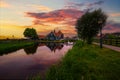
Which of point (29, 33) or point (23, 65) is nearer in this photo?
point (23, 65)

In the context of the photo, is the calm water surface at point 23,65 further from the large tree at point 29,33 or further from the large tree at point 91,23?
the large tree at point 29,33

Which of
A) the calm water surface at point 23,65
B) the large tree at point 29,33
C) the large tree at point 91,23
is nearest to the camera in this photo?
the calm water surface at point 23,65

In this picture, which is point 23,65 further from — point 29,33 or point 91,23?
point 29,33

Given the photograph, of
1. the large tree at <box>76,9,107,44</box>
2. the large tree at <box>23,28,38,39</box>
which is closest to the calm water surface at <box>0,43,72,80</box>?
the large tree at <box>76,9,107,44</box>

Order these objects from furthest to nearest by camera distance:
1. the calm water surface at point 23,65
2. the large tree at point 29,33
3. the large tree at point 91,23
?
1. the large tree at point 29,33
2. the large tree at point 91,23
3. the calm water surface at point 23,65

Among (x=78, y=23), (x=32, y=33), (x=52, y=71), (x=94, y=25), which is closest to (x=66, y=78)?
(x=52, y=71)

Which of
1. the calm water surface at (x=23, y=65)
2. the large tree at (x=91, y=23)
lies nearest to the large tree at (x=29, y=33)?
the large tree at (x=91, y=23)

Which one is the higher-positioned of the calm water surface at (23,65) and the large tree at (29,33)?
the large tree at (29,33)

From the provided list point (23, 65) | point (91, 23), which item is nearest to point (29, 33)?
point (91, 23)

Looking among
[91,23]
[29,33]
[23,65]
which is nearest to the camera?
[23,65]

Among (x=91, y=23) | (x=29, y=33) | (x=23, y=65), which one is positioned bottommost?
(x=23, y=65)

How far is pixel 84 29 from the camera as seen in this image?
159 feet

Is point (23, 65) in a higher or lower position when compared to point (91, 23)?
lower

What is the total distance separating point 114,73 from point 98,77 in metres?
1.29
